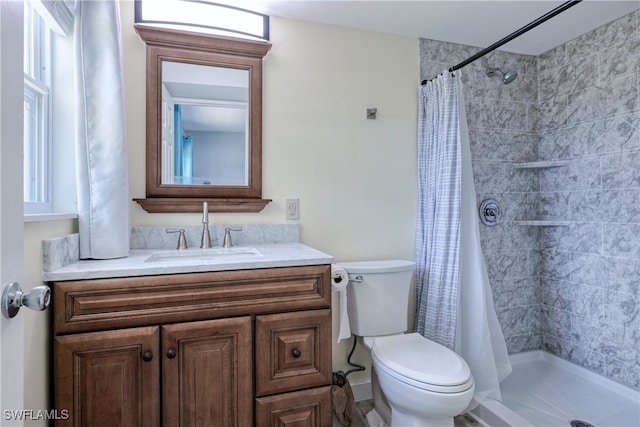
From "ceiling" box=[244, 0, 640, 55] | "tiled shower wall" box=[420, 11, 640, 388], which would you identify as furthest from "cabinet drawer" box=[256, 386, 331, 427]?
"ceiling" box=[244, 0, 640, 55]

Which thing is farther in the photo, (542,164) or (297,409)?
(542,164)

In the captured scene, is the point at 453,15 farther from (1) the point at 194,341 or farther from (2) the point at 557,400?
(2) the point at 557,400

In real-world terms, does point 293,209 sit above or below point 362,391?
above

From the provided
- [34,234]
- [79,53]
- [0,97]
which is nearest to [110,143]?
[79,53]

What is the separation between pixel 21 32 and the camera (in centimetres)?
65

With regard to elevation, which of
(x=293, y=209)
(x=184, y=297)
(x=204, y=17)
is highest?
(x=204, y=17)

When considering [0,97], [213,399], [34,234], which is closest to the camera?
[0,97]

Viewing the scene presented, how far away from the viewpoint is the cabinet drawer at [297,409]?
1356mm

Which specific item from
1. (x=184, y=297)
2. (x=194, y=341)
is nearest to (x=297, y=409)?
(x=194, y=341)

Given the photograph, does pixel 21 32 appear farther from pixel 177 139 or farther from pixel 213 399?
pixel 213 399

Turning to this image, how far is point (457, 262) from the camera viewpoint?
1863mm

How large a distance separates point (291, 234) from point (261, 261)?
58cm

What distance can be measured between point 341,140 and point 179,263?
1218 millimetres

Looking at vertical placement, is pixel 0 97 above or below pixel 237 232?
above
